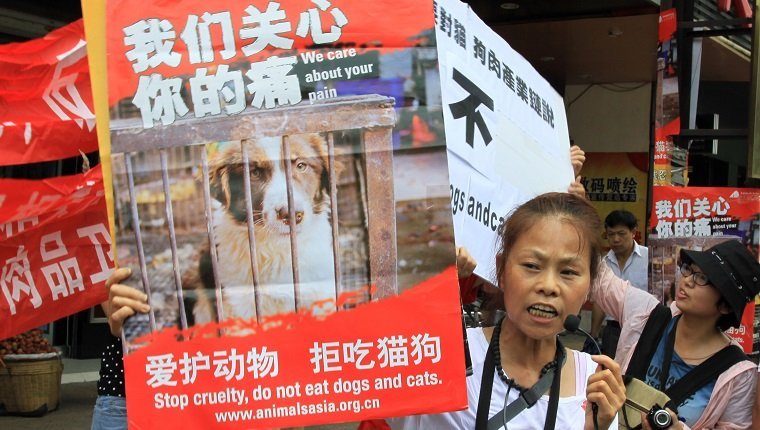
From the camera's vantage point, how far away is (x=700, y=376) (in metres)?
3.13

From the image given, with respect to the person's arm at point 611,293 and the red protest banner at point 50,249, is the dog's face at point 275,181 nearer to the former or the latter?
the red protest banner at point 50,249

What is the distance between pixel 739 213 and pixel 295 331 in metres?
5.04

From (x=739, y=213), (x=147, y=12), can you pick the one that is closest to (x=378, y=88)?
(x=147, y=12)

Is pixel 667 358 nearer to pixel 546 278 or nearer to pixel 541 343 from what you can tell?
pixel 541 343

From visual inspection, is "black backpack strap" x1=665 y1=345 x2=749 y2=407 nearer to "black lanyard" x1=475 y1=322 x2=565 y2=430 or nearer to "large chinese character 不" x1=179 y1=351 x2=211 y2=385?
"black lanyard" x1=475 y1=322 x2=565 y2=430

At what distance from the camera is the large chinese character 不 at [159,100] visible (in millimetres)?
1903

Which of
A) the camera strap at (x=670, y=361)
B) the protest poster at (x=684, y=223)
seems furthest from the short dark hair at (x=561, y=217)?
the protest poster at (x=684, y=223)

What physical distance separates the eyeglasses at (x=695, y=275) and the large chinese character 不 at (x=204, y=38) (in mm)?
2226

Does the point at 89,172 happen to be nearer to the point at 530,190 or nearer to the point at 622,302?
the point at 530,190

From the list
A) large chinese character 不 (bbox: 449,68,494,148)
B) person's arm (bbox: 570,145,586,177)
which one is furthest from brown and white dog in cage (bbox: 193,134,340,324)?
person's arm (bbox: 570,145,586,177)

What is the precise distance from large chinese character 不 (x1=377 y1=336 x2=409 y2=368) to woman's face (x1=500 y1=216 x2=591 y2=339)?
0.26 meters

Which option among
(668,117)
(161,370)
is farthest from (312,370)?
(668,117)

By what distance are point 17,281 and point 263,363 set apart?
1504mm

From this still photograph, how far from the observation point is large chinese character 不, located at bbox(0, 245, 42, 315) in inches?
116
